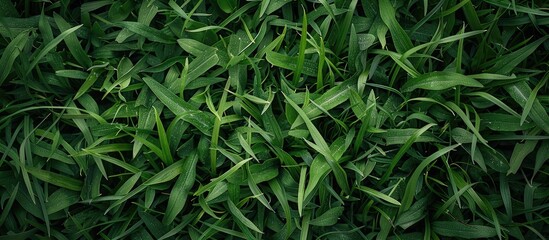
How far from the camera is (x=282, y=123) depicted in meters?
1.37

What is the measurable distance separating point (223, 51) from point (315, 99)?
25 cm

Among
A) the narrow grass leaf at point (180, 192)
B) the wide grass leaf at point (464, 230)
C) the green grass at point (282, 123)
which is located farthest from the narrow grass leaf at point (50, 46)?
the wide grass leaf at point (464, 230)

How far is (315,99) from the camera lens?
1352mm

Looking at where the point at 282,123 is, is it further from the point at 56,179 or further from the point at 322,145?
the point at 56,179

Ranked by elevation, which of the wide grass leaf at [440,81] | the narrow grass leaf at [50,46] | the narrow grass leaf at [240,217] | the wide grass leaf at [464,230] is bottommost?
the wide grass leaf at [464,230]

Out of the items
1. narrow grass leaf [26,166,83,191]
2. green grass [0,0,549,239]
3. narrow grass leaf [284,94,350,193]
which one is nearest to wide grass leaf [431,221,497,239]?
green grass [0,0,549,239]

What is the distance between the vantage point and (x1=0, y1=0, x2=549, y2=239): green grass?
4.27ft

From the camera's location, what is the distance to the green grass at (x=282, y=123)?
1.30 metres

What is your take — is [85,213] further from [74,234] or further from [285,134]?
[285,134]

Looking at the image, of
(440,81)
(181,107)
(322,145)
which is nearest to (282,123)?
(322,145)

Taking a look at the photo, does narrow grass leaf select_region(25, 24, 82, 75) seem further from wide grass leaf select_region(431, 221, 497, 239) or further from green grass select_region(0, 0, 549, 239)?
wide grass leaf select_region(431, 221, 497, 239)

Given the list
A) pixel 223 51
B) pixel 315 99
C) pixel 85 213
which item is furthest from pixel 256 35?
pixel 85 213

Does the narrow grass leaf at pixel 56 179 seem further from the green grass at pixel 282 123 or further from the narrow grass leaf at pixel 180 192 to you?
the narrow grass leaf at pixel 180 192

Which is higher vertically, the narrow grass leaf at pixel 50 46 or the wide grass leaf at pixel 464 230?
the narrow grass leaf at pixel 50 46
